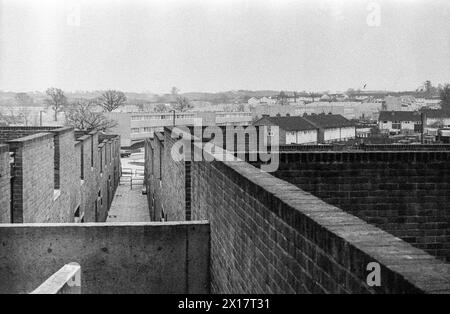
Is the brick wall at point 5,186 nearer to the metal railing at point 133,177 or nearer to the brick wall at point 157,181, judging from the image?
the brick wall at point 157,181

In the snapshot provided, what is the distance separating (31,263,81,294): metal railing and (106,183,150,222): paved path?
21155 millimetres

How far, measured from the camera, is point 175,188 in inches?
479

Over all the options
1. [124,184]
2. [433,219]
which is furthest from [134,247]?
[124,184]

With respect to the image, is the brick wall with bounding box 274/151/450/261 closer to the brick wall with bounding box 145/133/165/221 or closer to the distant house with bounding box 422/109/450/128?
the brick wall with bounding box 145/133/165/221

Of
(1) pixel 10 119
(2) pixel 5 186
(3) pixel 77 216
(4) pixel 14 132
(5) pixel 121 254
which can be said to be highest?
(1) pixel 10 119

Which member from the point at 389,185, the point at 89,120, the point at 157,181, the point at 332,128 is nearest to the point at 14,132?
the point at 157,181

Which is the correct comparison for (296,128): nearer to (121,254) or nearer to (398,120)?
(398,120)

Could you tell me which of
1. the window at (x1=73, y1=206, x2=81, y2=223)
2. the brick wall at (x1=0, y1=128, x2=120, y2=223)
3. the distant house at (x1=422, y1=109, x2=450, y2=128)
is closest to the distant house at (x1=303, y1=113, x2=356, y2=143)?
the distant house at (x1=422, y1=109, x2=450, y2=128)

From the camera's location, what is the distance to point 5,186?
10.3 metres

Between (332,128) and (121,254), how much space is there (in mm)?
67379

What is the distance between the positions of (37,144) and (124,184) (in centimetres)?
3063

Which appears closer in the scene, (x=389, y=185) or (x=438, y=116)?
(x=389, y=185)

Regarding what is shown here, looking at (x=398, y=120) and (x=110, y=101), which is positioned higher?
(x=110, y=101)

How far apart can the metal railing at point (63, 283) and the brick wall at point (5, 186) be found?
196 inches
